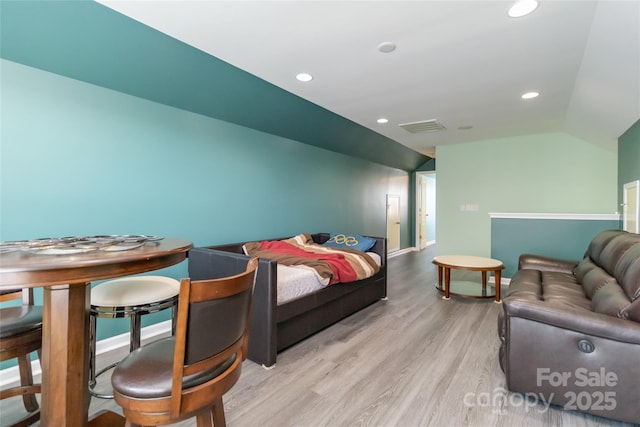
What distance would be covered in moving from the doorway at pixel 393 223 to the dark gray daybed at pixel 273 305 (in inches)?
160

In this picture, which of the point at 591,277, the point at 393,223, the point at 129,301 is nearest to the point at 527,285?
the point at 591,277

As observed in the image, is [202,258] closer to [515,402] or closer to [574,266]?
[515,402]

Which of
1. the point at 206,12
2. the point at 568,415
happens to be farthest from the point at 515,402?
the point at 206,12

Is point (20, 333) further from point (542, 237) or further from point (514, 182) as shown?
point (514, 182)

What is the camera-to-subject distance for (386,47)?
7.66ft

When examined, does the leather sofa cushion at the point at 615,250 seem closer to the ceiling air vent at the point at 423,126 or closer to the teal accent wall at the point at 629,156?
the teal accent wall at the point at 629,156

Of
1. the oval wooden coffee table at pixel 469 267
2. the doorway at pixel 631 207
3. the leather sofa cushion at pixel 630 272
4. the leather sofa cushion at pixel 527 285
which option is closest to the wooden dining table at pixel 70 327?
the leather sofa cushion at pixel 630 272

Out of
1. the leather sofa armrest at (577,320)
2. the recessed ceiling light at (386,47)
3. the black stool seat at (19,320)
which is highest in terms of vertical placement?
the recessed ceiling light at (386,47)

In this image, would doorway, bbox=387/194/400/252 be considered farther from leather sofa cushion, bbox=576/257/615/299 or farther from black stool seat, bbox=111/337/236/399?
black stool seat, bbox=111/337/236/399

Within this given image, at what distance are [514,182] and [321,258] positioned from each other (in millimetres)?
3993

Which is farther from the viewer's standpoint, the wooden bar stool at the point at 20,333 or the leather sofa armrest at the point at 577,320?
the leather sofa armrest at the point at 577,320

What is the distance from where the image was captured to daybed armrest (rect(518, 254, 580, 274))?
336 cm

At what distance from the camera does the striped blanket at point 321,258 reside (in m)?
3.00

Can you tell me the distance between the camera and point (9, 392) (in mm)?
1460
